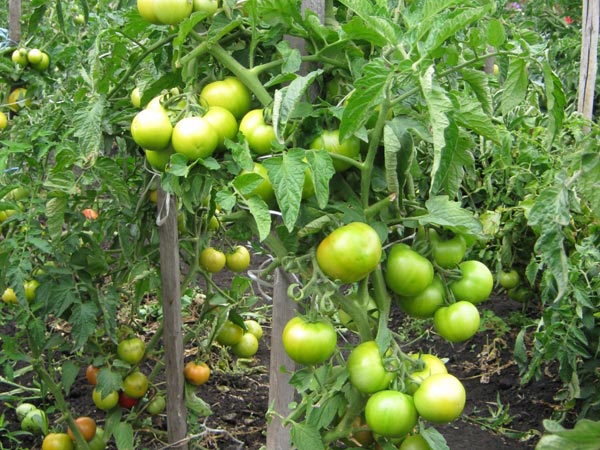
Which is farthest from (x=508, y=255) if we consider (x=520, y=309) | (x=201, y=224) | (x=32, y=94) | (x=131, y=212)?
(x=32, y=94)

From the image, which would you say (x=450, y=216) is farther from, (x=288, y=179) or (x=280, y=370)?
(x=280, y=370)

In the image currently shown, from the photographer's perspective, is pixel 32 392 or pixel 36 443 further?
pixel 32 392

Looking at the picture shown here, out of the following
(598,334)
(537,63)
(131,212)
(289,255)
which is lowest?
(598,334)

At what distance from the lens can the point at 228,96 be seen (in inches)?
44.7

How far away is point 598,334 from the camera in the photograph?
2197mm

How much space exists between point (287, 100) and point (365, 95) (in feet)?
0.41

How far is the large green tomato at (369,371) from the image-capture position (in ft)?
3.54

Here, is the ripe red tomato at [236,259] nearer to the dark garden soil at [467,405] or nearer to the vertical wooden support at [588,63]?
the dark garden soil at [467,405]

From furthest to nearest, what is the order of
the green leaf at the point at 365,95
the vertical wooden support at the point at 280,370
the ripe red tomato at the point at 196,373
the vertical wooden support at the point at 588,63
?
the vertical wooden support at the point at 588,63 → the ripe red tomato at the point at 196,373 → the vertical wooden support at the point at 280,370 → the green leaf at the point at 365,95

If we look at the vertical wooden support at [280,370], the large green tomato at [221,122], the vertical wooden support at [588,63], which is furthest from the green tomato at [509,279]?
the large green tomato at [221,122]

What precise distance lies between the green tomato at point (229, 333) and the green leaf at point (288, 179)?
1.32 metres

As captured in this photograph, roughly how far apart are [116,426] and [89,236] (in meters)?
0.61

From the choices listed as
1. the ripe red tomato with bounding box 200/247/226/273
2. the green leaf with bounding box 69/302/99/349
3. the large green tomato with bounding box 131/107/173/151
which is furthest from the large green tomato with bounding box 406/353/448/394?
the ripe red tomato with bounding box 200/247/226/273

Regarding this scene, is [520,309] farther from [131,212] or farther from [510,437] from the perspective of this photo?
[131,212]
